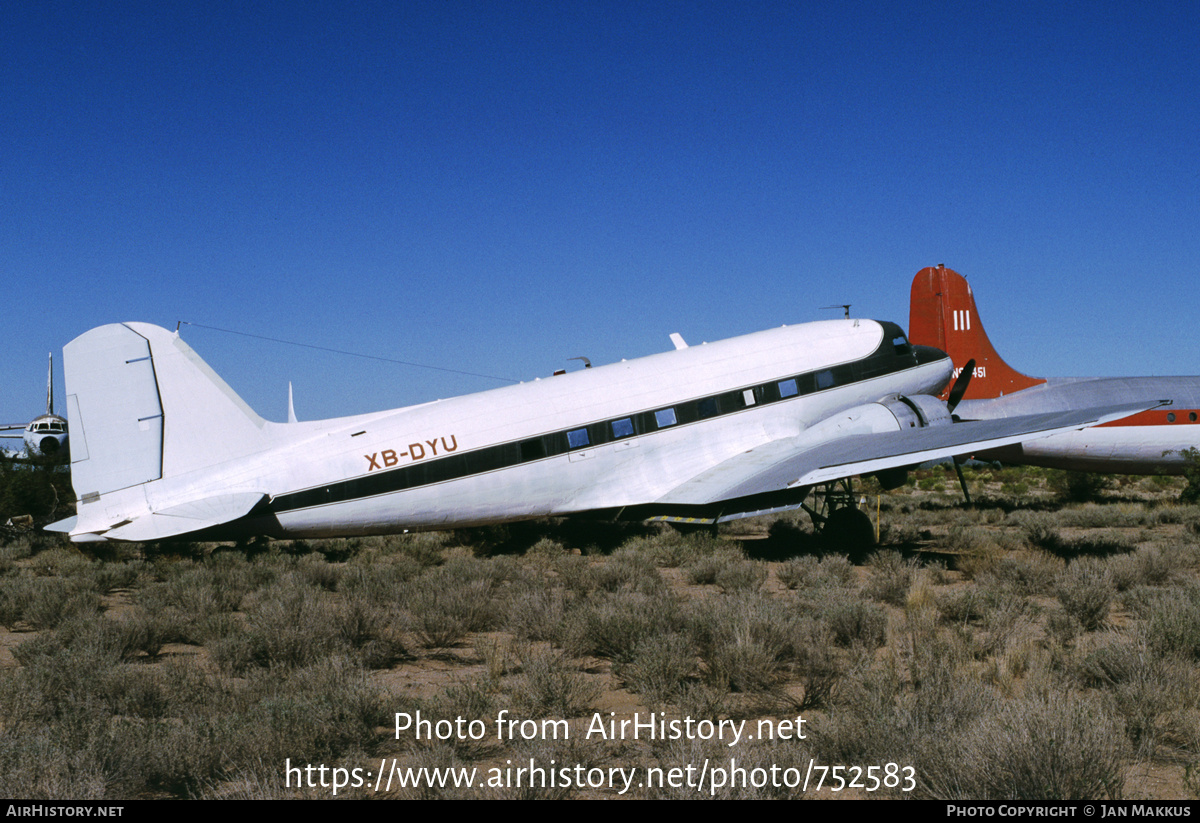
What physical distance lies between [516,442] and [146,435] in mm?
6274

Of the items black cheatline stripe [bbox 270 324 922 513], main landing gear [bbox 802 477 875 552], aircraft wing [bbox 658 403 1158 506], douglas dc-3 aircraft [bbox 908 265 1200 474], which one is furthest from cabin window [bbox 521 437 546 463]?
douglas dc-3 aircraft [bbox 908 265 1200 474]

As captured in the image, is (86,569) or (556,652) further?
(86,569)

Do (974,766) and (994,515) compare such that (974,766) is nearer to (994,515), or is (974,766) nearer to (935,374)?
(935,374)

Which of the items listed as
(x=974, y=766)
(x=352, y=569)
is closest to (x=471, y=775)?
(x=974, y=766)

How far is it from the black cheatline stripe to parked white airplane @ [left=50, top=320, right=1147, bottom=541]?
32 mm

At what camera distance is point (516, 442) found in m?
14.3

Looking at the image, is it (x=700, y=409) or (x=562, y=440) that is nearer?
(x=562, y=440)

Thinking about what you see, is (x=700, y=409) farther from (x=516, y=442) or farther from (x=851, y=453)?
(x=516, y=442)

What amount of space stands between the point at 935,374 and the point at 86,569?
19.6m

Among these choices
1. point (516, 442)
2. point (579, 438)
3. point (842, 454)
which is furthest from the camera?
point (579, 438)

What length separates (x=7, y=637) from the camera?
9.74 m

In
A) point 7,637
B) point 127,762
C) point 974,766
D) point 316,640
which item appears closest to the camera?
point 974,766

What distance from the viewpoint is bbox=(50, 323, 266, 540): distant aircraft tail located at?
11898mm

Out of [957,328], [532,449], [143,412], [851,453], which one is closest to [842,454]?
[851,453]
